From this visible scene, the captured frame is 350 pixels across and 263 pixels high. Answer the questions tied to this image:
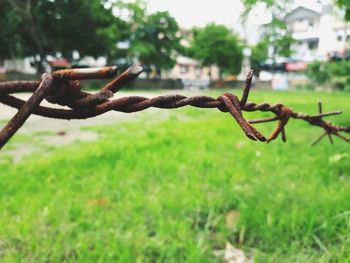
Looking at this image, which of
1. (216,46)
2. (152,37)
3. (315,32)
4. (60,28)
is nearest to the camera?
(60,28)

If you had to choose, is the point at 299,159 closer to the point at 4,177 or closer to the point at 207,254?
the point at 207,254

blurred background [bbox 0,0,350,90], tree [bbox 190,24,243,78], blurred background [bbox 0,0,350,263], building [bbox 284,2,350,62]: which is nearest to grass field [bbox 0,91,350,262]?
blurred background [bbox 0,0,350,263]

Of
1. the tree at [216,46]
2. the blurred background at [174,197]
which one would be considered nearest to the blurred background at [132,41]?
the tree at [216,46]

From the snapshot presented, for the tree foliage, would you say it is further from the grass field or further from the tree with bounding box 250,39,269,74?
the grass field

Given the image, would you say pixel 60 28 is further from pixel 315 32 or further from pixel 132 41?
pixel 315 32

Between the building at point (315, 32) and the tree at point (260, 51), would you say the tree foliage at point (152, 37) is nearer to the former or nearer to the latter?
the tree at point (260, 51)

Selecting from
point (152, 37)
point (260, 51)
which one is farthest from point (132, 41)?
point (260, 51)
